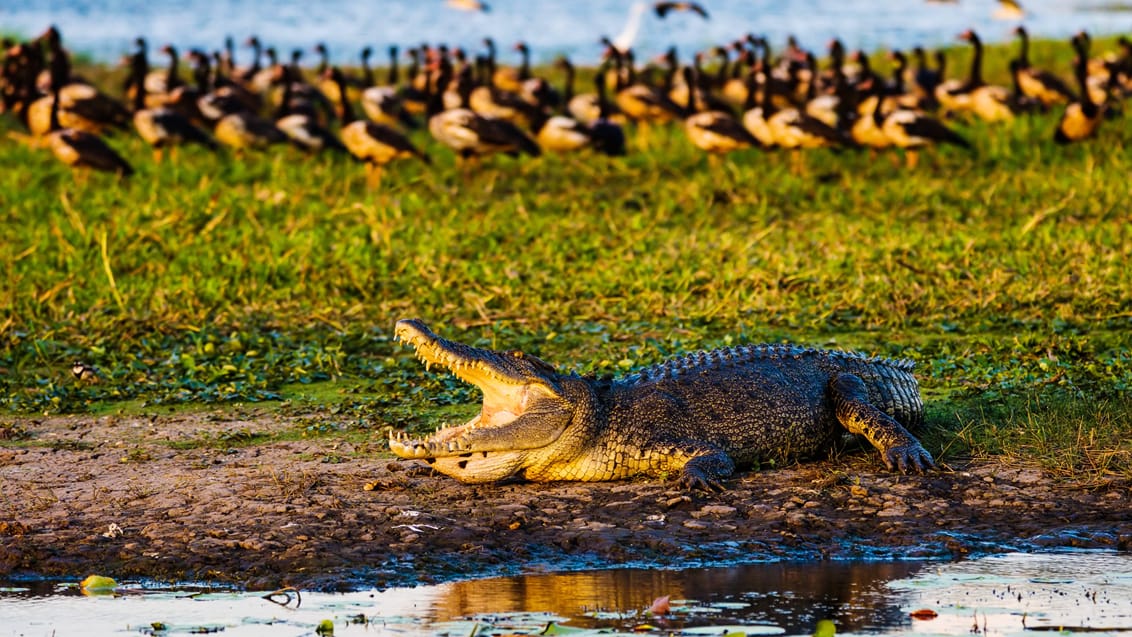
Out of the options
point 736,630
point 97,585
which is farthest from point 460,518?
point 736,630

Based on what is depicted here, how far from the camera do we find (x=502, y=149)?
1622 cm

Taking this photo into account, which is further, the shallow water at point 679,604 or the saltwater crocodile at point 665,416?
the saltwater crocodile at point 665,416

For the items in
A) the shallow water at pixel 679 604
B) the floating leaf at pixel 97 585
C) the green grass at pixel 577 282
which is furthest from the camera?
the green grass at pixel 577 282

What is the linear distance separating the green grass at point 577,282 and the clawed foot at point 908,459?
24 cm

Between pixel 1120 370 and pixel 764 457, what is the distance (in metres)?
2.22

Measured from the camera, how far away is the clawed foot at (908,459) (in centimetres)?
662

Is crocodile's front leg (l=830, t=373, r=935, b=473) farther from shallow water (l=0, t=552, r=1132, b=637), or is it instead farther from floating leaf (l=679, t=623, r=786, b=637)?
floating leaf (l=679, t=623, r=786, b=637)

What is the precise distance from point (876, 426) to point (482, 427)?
1.61m

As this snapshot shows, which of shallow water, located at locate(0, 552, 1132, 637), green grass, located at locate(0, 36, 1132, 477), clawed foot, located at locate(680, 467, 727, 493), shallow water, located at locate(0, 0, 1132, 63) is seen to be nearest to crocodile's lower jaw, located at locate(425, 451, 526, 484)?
clawed foot, located at locate(680, 467, 727, 493)

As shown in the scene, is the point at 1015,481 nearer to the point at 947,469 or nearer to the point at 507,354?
the point at 947,469

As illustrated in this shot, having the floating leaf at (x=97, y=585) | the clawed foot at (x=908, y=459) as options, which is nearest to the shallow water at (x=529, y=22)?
the clawed foot at (x=908, y=459)

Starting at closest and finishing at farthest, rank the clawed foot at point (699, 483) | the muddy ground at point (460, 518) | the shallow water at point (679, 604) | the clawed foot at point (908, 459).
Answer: the shallow water at point (679, 604) < the muddy ground at point (460, 518) < the clawed foot at point (699, 483) < the clawed foot at point (908, 459)

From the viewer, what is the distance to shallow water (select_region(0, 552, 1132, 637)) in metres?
4.93

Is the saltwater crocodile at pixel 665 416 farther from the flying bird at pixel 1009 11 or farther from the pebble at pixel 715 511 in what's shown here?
the flying bird at pixel 1009 11
